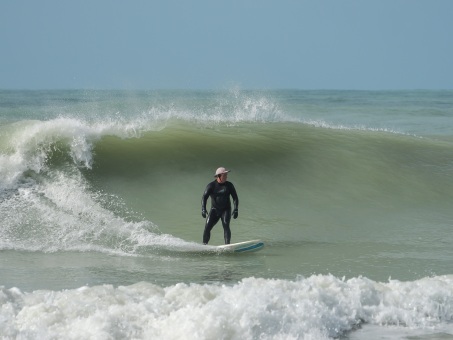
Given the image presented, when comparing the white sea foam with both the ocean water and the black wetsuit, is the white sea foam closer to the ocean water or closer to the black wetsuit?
the ocean water

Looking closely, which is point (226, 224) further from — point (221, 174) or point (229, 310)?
point (229, 310)

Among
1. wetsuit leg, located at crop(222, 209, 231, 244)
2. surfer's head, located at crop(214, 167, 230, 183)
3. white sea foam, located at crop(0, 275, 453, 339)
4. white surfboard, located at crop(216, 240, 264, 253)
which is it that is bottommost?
white sea foam, located at crop(0, 275, 453, 339)

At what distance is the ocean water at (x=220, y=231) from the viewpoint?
7645 millimetres

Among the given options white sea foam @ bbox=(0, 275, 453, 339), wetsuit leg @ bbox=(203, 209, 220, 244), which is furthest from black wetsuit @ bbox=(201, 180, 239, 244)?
white sea foam @ bbox=(0, 275, 453, 339)

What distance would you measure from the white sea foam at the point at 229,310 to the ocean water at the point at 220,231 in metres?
0.02

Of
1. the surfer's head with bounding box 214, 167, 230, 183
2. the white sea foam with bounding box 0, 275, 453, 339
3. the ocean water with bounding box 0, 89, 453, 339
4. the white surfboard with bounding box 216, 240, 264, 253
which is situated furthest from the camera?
the surfer's head with bounding box 214, 167, 230, 183

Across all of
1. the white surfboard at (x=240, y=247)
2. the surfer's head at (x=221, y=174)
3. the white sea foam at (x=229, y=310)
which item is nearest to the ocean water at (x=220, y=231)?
the white sea foam at (x=229, y=310)

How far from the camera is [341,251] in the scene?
11734mm

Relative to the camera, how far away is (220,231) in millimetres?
13078

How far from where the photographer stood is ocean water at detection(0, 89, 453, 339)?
764 cm

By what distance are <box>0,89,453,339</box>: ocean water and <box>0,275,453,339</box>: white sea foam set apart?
0.07ft

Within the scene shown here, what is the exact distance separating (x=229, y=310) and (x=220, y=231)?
5578 mm

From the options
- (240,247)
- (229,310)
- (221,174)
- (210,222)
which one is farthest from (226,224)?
(229,310)

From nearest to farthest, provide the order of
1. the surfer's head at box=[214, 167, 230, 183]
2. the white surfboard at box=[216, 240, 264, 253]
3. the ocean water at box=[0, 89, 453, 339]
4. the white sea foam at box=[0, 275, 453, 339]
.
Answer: the white sea foam at box=[0, 275, 453, 339] < the ocean water at box=[0, 89, 453, 339] < the white surfboard at box=[216, 240, 264, 253] < the surfer's head at box=[214, 167, 230, 183]
